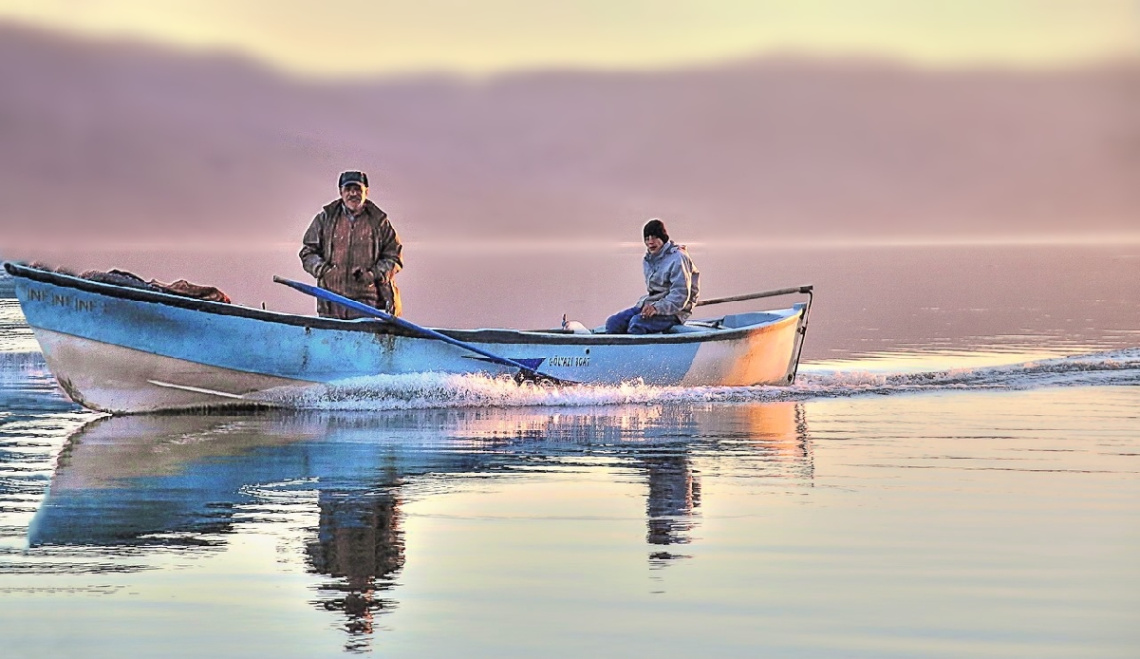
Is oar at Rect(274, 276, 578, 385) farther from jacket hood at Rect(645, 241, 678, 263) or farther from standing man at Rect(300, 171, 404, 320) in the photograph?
jacket hood at Rect(645, 241, 678, 263)

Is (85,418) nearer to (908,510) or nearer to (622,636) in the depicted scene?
(908,510)

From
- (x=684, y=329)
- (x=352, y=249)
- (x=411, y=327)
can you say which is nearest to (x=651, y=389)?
(x=684, y=329)

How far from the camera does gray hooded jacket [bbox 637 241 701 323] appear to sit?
1875cm

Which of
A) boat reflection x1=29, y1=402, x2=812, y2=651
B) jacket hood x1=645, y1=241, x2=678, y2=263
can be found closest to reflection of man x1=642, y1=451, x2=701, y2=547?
boat reflection x1=29, y1=402, x2=812, y2=651

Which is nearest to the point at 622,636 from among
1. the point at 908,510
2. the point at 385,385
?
the point at 908,510

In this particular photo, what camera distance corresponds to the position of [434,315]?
138 ft

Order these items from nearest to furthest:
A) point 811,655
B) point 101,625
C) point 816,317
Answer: point 811,655, point 101,625, point 816,317

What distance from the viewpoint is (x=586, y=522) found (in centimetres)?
1081

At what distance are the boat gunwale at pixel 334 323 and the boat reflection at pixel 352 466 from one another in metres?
0.79

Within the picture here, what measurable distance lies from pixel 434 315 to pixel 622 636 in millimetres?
34239

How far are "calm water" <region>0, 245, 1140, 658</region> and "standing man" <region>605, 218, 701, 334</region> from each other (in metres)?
0.86

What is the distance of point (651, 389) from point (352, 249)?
10.9ft

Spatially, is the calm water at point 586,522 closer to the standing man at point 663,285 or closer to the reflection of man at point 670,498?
the reflection of man at point 670,498

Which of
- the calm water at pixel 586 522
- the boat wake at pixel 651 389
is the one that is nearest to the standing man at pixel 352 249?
the boat wake at pixel 651 389
